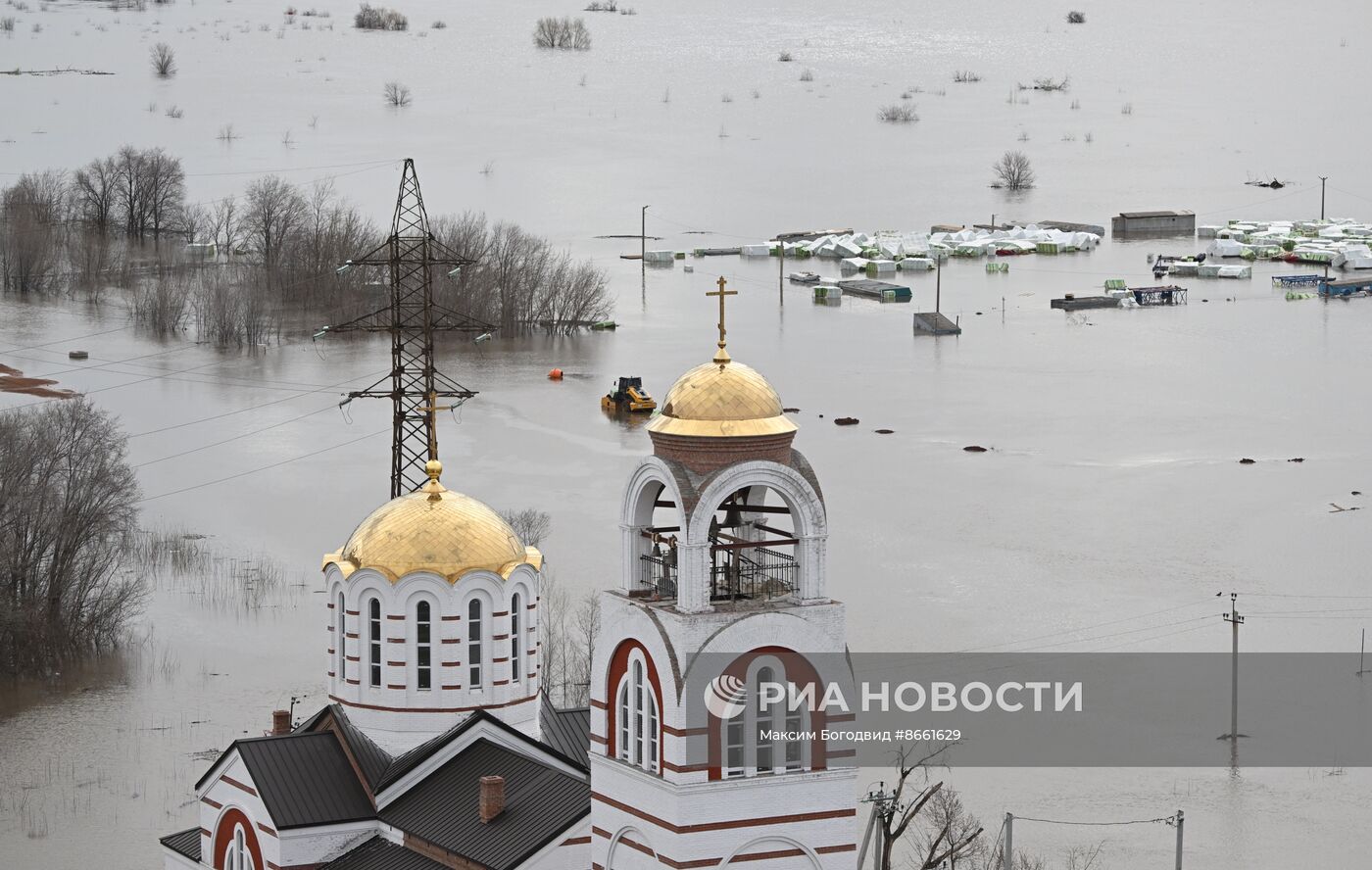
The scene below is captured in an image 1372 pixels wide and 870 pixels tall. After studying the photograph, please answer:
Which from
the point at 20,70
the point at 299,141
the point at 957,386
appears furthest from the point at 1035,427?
the point at 20,70

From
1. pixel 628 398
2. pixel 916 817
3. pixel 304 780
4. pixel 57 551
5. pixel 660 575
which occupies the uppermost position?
pixel 660 575

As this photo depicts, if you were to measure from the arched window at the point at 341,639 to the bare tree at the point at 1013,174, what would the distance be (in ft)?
260

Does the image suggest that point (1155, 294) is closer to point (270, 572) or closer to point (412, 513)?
point (270, 572)

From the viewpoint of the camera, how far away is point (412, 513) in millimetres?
22047

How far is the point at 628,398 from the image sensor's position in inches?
2099

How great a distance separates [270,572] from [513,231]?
82.1 feet

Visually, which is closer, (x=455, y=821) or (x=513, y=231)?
(x=455, y=821)

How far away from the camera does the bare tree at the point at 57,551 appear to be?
33.6 meters

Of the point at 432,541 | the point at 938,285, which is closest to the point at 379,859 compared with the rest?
the point at 432,541

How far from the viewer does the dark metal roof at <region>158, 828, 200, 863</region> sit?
22.8 metres

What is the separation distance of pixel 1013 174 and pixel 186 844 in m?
79.8

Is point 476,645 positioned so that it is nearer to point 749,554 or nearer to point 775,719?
point 749,554

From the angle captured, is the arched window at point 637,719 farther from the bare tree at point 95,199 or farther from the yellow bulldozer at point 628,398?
the bare tree at point 95,199

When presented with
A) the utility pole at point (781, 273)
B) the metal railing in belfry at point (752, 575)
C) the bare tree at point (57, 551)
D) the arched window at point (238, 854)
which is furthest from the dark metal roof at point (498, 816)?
the utility pole at point (781, 273)
